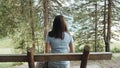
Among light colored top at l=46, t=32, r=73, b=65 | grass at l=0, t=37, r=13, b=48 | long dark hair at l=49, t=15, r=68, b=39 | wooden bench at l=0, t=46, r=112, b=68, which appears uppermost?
long dark hair at l=49, t=15, r=68, b=39

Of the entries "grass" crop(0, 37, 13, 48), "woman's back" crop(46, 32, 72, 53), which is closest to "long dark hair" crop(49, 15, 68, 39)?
"woman's back" crop(46, 32, 72, 53)

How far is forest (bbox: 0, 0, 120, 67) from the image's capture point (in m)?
9.55

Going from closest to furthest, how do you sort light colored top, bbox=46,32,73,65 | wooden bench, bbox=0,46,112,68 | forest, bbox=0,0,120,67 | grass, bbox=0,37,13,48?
wooden bench, bbox=0,46,112,68
light colored top, bbox=46,32,73,65
forest, bbox=0,0,120,67
grass, bbox=0,37,13,48

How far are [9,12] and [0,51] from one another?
2749mm

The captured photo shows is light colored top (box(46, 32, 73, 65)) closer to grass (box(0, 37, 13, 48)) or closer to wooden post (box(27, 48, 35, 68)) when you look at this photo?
wooden post (box(27, 48, 35, 68))

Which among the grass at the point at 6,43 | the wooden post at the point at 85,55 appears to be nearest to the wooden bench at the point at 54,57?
the wooden post at the point at 85,55

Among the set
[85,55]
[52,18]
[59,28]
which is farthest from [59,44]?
[52,18]

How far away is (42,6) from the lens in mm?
10070

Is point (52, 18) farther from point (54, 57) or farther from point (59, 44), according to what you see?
point (54, 57)

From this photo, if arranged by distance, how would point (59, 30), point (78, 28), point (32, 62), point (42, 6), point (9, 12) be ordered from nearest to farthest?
point (32, 62), point (59, 30), point (9, 12), point (42, 6), point (78, 28)

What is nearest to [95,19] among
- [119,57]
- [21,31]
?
[119,57]

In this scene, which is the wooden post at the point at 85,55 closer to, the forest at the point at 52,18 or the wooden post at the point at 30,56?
the wooden post at the point at 30,56

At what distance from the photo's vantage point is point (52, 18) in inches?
401

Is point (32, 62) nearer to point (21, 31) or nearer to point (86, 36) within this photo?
point (21, 31)
